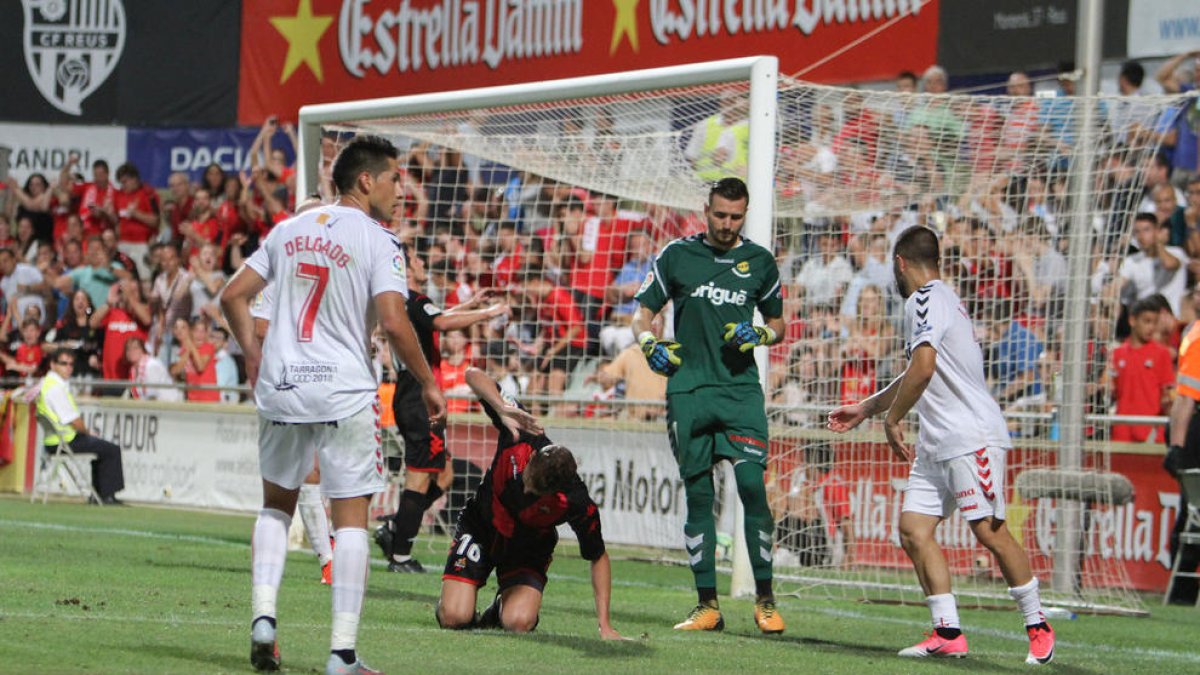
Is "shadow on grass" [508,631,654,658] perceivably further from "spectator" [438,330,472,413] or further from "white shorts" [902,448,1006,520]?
"spectator" [438,330,472,413]

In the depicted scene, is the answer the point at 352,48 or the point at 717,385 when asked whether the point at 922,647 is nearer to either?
the point at 717,385

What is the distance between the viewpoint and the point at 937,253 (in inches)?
348

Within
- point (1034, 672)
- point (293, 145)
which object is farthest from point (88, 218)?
point (1034, 672)

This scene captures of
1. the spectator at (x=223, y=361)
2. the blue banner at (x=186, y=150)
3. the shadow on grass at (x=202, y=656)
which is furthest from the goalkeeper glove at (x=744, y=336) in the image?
the blue banner at (x=186, y=150)

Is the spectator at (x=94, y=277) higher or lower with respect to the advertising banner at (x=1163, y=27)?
lower

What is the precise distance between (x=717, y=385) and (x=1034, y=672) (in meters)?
2.39

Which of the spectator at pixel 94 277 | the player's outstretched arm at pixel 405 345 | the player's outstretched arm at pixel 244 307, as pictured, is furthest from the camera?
the spectator at pixel 94 277

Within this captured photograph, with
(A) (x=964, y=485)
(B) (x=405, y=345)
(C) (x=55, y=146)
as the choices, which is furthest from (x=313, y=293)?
(C) (x=55, y=146)

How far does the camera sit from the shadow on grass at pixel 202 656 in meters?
6.79

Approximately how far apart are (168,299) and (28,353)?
231cm

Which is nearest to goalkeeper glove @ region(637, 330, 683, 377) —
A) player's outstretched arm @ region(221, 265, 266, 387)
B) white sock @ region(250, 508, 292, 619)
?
player's outstretched arm @ region(221, 265, 266, 387)

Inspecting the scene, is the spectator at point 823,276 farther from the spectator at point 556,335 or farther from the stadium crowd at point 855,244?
the spectator at point 556,335

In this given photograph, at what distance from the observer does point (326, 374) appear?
22.0 ft

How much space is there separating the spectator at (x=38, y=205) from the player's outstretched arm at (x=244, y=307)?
20516 mm
